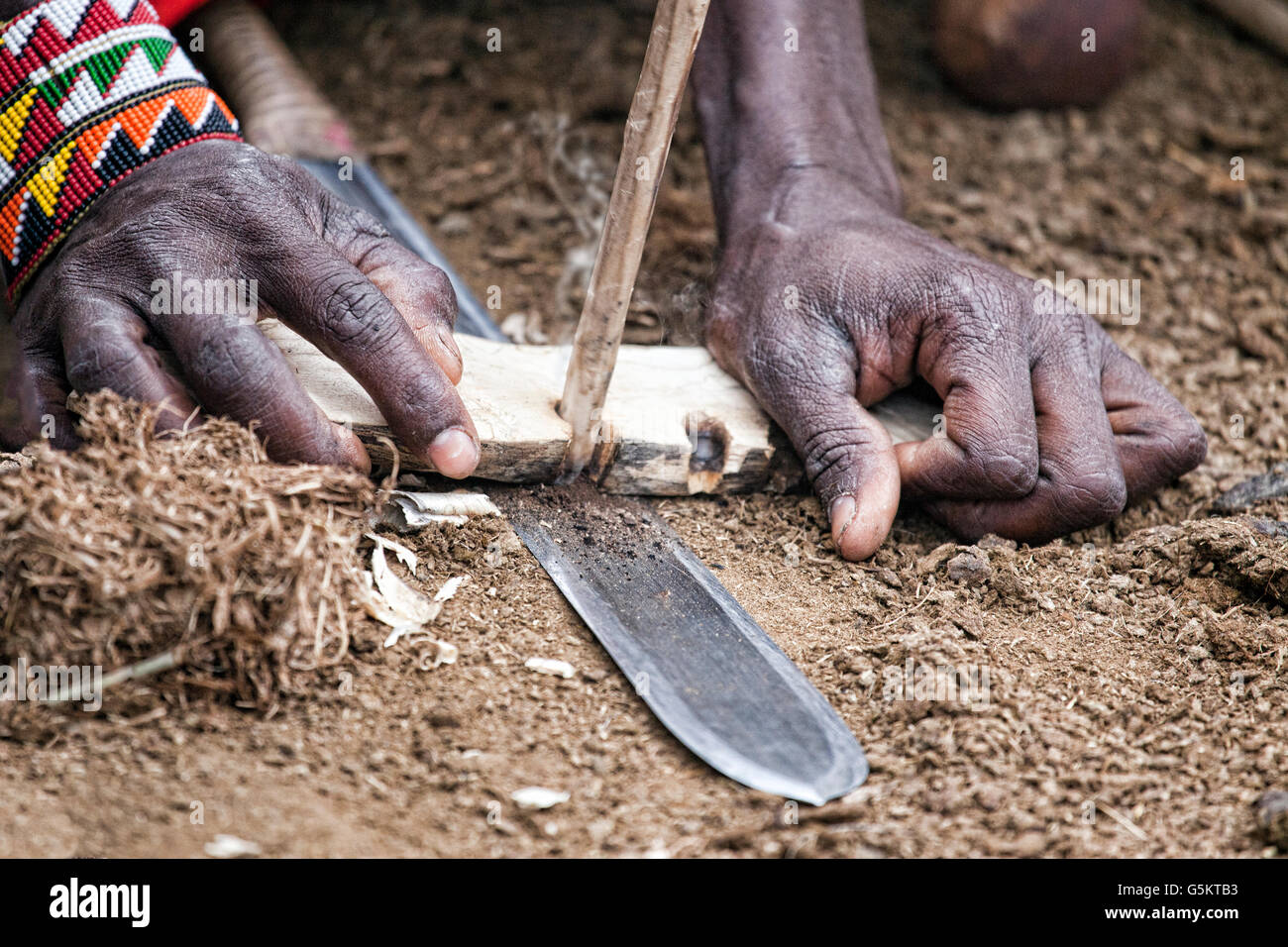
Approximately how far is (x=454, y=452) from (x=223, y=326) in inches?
12.9

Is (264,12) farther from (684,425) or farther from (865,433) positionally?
(865,433)

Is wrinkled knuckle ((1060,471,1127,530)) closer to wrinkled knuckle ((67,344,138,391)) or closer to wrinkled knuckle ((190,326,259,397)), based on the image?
wrinkled knuckle ((190,326,259,397))

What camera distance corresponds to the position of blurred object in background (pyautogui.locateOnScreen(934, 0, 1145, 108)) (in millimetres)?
2826

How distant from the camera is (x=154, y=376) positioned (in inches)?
52.6

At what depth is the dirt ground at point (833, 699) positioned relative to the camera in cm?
113

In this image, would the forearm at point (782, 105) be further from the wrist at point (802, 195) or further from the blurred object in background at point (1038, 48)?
the blurred object in background at point (1038, 48)

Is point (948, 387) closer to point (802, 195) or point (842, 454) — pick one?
point (842, 454)

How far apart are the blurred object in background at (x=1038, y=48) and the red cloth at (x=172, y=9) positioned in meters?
1.95

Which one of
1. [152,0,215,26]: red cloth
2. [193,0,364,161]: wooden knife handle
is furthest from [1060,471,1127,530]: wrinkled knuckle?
[152,0,215,26]: red cloth

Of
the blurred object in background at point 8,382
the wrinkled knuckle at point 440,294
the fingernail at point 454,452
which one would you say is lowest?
→ the blurred object in background at point 8,382

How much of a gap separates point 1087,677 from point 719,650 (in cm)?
48

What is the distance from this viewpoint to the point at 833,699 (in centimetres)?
135

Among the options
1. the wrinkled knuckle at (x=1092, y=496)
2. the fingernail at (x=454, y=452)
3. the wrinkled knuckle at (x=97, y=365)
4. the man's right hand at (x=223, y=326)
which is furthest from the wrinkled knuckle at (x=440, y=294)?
the wrinkled knuckle at (x=1092, y=496)
